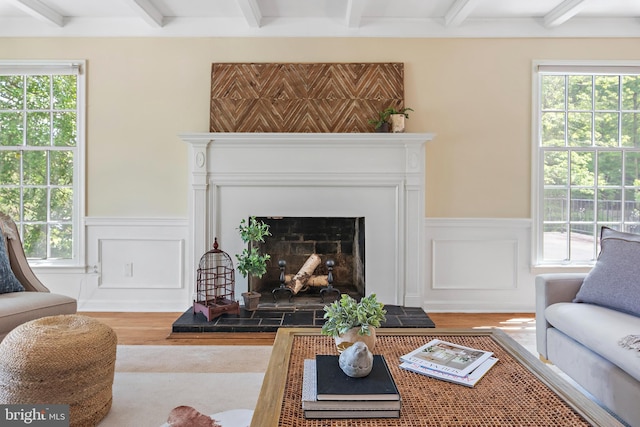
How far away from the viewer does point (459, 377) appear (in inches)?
54.7

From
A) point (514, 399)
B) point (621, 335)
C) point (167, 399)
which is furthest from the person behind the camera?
point (167, 399)

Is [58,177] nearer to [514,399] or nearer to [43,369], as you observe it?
[43,369]

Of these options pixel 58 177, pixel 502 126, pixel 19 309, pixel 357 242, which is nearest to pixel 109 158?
pixel 58 177

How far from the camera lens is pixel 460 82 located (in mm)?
3648

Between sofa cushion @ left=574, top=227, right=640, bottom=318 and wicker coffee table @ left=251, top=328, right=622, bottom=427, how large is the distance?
2.67 feet

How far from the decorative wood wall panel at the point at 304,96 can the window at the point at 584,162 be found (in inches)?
57.7

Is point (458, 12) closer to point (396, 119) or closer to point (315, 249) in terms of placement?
point (396, 119)

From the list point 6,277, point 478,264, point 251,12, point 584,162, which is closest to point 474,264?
point 478,264

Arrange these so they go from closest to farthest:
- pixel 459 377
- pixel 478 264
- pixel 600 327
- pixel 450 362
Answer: pixel 459 377
pixel 450 362
pixel 600 327
pixel 478 264

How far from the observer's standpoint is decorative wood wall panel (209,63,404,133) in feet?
11.8

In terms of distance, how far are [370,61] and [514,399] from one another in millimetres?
3070

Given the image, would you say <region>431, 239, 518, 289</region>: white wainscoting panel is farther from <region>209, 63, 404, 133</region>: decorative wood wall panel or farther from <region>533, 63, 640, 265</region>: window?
<region>209, 63, 404, 133</region>: decorative wood wall panel

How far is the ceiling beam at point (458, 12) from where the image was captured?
3123 mm

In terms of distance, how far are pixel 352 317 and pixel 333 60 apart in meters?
2.73
